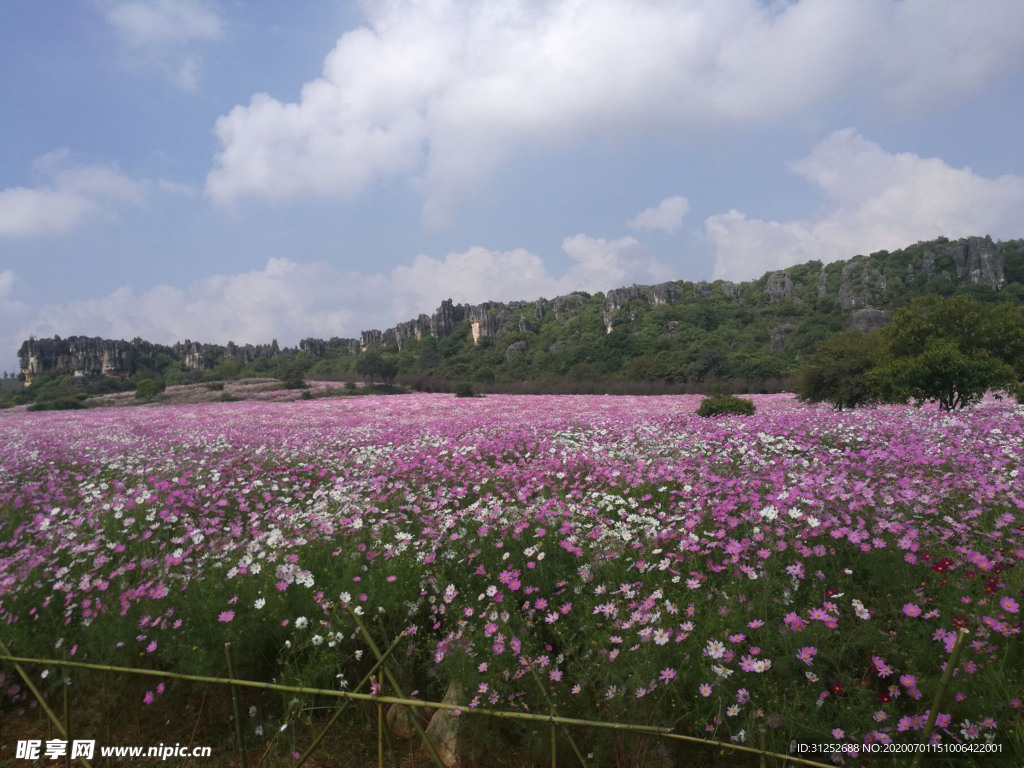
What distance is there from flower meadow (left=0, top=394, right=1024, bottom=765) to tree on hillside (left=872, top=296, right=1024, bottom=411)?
24.7 feet

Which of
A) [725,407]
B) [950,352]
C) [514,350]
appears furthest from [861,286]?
[725,407]

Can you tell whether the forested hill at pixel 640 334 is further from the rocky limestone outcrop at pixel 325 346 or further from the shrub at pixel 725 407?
the shrub at pixel 725 407

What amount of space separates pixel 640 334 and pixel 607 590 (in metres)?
51.6

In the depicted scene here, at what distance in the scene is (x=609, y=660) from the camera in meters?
2.67

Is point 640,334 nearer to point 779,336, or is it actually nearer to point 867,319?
point 779,336

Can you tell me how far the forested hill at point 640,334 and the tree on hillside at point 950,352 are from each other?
47.5 ft

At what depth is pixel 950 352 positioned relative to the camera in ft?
39.9

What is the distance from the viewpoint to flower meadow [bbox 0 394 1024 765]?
247 cm

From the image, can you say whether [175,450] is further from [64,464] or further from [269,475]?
[269,475]

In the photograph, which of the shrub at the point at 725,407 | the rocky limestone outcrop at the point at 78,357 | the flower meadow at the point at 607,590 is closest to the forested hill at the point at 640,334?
the rocky limestone outcrop at the point at 78,357

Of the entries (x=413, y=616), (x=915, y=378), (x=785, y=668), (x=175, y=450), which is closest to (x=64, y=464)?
(x=175, y=450)

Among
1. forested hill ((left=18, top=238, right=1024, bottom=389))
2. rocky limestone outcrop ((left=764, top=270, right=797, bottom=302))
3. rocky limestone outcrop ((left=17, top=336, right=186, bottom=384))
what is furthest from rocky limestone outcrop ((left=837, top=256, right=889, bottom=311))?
rocky limestone outcrop ((left=17, top=336, right=186, bottom=384))

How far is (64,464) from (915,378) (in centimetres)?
1740

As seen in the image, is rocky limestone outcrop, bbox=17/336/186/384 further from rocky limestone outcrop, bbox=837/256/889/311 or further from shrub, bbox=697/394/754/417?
rocky limestone outcrop, bbox=837/256/889/311
